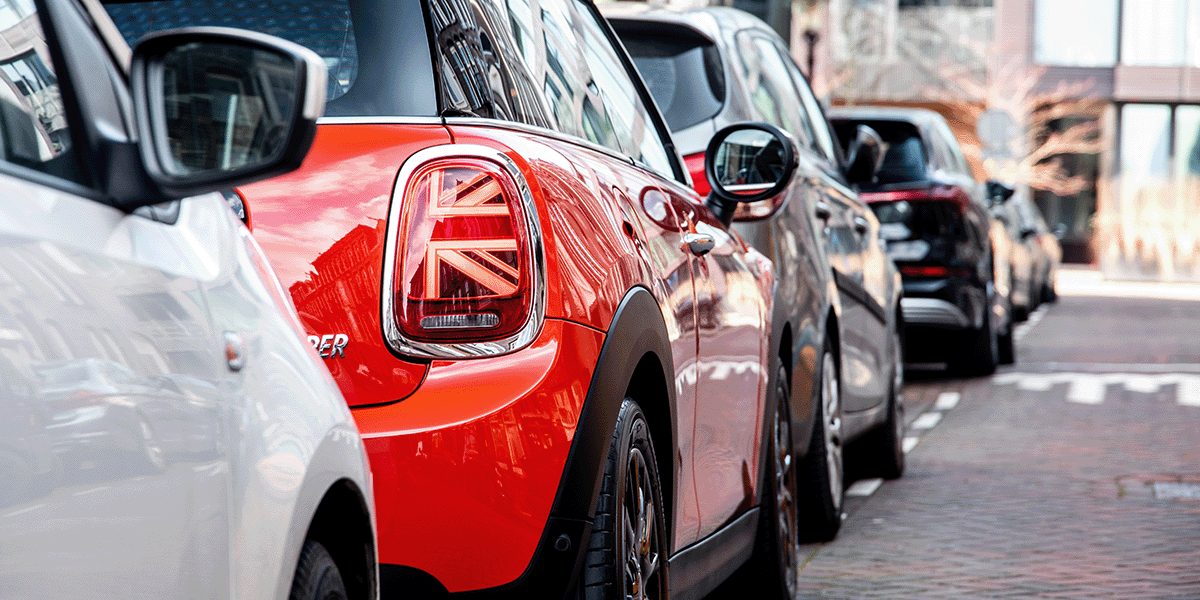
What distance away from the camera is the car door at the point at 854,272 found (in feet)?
23.2

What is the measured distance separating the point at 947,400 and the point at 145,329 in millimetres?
11026

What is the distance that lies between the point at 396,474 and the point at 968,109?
48200mm

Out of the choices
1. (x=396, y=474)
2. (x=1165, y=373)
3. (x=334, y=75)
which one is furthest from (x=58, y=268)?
(x=1165, y=373)

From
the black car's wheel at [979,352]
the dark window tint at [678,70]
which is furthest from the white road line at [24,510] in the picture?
the black car's wheel at [979,352]

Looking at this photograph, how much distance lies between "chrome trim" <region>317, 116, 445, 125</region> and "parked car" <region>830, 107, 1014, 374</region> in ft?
30.5

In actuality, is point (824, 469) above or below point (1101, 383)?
above

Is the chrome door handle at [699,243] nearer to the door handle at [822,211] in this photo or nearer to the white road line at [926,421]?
the door handle at [822,211]

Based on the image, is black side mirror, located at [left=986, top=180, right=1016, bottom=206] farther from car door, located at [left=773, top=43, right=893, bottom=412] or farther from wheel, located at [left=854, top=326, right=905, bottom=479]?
car door, located at [left=773, top=43, right=893, bottom=412]

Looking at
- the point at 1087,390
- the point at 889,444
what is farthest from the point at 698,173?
the point at 1087,390

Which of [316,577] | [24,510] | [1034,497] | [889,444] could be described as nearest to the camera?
[24,510]

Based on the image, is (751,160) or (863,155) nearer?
(751,160)

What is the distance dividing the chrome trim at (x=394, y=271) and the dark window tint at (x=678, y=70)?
3.10m

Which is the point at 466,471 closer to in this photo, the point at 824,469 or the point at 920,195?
the point at 824,469

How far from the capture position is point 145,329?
190 cm
